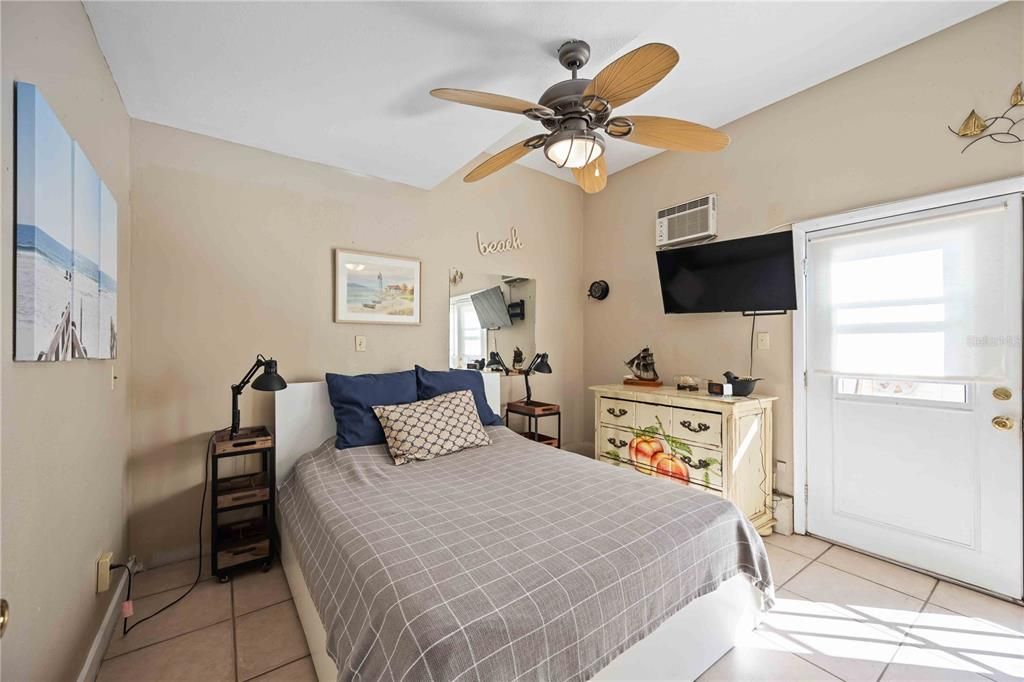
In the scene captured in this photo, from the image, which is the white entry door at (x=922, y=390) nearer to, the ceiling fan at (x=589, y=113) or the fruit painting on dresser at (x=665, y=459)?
the fruit painting on dresser at (x=665, y=459)

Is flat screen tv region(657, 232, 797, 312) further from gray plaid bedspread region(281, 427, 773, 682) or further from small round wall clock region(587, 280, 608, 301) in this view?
gray plaid bedspread region(281, 427, 773, 682)

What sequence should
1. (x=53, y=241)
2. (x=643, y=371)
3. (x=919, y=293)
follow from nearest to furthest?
(x=53, y=241) → (x=919, y=293) → (x=643, y=371)

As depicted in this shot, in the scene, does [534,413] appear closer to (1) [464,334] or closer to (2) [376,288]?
(1) [464,334]

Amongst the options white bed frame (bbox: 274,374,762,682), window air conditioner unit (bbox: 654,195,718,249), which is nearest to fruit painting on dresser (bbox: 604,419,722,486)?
white bed frame (bbox: 274,374,762,682)

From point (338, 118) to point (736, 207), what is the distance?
104 inches

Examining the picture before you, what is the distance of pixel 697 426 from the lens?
8.83ft

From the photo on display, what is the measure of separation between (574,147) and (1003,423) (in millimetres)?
2460

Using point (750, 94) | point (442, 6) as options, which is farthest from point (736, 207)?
point (442, 6)

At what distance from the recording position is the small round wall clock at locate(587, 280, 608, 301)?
3.91 meters

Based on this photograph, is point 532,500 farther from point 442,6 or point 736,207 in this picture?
point 736,207

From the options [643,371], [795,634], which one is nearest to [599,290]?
[643,371]

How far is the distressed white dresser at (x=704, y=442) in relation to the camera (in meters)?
2.55

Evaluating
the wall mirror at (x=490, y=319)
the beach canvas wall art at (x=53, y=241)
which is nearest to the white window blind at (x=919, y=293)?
the wall mirror at (x=490, y=319)

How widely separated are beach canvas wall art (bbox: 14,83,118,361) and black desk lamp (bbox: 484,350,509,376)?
2299mm
